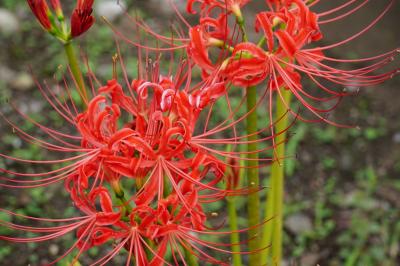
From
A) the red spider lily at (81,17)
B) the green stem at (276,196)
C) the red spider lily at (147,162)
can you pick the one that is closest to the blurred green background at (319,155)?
the green stem at (276,196)

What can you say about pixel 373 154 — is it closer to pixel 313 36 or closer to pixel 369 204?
pixel 369 204

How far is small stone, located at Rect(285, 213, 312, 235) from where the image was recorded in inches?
99.7

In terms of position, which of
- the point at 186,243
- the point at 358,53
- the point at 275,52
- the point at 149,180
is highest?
the point at 358,53

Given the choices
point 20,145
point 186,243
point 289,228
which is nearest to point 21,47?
point 20,145

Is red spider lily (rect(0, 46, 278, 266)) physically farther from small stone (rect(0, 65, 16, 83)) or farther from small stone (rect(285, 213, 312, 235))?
small stone (rect(0, 65, 16, 83))

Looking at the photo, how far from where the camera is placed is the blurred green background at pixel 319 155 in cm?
245

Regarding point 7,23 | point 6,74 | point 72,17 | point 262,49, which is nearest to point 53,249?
point 6,74

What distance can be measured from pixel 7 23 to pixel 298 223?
1.86 m

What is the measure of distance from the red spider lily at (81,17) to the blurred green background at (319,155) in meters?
1.18

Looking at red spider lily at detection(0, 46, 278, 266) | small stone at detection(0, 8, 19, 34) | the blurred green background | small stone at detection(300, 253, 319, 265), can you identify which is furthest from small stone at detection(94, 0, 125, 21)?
red spider lily at detection(0, 46, 278, 266)

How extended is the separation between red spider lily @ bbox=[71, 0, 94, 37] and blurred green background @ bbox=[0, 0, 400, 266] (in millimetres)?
1181

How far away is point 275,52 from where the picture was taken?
1316 mm

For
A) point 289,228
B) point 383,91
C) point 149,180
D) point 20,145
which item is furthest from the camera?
point 383,91

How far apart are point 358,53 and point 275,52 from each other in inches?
79.9
